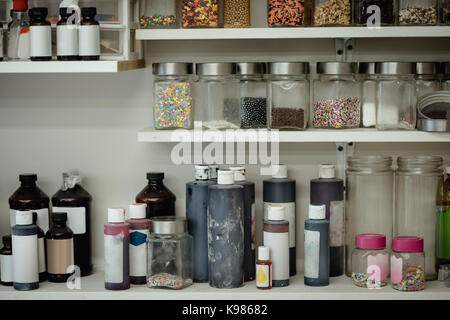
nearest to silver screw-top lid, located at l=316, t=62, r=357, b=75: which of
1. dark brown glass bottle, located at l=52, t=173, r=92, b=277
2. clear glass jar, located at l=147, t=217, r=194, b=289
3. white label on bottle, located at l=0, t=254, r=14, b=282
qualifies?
clear glass jar, located at l=147, t=217, r=194, b=289

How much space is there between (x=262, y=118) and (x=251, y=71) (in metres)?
0.13

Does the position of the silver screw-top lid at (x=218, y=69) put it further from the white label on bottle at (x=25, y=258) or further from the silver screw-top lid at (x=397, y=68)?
the white label on bottle at (x=25, y=258)

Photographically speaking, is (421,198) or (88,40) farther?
(421,198)

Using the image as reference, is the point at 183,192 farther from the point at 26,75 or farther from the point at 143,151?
the point at 26,75

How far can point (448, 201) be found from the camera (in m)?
2.04

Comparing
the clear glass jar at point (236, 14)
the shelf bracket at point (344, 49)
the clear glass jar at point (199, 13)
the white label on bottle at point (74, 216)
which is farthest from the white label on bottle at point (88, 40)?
the shelf bracket at point (344, 49)

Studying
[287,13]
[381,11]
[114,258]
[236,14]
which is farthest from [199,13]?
[114,258]

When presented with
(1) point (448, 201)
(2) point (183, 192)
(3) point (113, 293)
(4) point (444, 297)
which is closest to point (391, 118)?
(1) point (448, 201)

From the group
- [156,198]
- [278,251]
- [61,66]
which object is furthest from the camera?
[156,198]

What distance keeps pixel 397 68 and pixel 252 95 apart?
0.39 metres

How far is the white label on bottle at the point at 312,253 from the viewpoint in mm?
1996

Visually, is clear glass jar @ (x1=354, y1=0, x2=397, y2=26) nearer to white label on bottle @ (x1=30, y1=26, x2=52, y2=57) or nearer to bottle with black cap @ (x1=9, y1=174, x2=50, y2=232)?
white label on bottle @ (x1=30, y1=26, x2=52, y2=57)

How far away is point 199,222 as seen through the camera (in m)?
2.04

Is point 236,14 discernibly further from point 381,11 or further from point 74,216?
point 74,216
